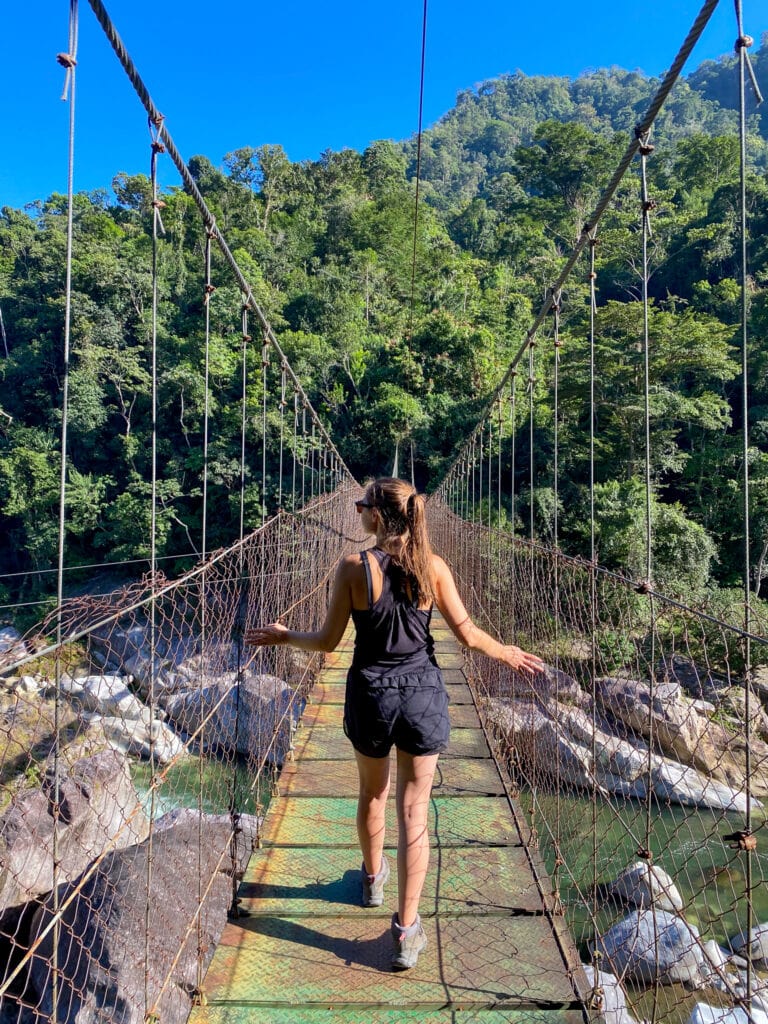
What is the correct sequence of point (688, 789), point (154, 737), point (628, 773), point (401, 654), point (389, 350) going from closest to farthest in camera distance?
1. point (154, 737)
2. point (401, 654)
3. point (688, 789)
4. point (628, 773)
5. point (389, 350)

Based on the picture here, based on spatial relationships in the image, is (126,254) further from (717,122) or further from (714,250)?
(717,122)

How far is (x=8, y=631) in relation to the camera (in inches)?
514

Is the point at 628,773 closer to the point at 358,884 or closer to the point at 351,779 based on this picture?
the point at 351,779

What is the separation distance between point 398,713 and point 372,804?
9.4 inches

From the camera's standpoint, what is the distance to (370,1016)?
1.08m

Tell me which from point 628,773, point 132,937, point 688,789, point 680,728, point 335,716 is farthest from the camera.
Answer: point 628,773

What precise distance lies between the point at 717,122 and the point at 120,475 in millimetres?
43262

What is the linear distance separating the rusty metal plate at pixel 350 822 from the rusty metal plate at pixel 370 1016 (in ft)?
1.59

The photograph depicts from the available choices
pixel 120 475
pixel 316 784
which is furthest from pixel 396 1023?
pixel 120 475

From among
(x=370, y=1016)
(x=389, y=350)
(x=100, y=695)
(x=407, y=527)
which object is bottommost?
(x=370, y=1016)

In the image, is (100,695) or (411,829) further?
(100,695)

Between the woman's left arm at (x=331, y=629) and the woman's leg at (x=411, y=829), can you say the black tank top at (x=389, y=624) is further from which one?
the woman's leg at (x=411, y=829)

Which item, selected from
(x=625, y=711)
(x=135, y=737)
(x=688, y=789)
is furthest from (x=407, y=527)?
(x=135, y=737)

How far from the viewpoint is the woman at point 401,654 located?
1.12 m
